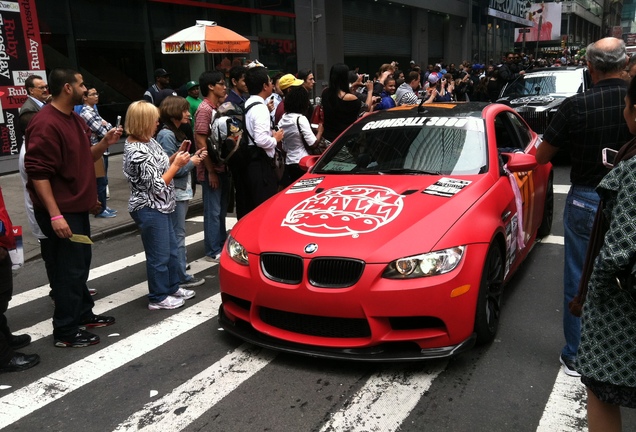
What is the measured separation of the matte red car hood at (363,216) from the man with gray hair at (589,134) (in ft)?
2.32

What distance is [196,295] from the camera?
17.8 ft

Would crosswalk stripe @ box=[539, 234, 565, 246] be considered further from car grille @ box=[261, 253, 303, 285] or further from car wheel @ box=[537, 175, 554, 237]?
car grille @ box=[261, 253, 303, 285]

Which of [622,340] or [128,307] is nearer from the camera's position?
[622,340]

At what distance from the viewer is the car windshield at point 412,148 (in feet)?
15.3

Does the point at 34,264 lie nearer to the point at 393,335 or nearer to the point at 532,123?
the point at 393,335

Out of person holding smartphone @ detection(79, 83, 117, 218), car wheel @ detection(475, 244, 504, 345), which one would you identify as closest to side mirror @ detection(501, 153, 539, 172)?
car wheel @ detection(475, 244, 504, 345)

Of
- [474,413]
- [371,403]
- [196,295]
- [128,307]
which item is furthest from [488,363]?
[128,307]

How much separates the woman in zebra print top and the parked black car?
8582 mm

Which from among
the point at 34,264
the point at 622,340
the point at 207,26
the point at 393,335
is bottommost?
the point at 34,264

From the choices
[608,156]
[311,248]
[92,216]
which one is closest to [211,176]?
[311,248]

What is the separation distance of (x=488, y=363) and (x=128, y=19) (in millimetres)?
13661

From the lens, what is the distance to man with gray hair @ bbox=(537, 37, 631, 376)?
340 centimetres

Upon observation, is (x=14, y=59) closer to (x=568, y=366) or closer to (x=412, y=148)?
(x=412, y=148)

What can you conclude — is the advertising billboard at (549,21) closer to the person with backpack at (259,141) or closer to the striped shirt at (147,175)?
the person with backpack at (259,141)
